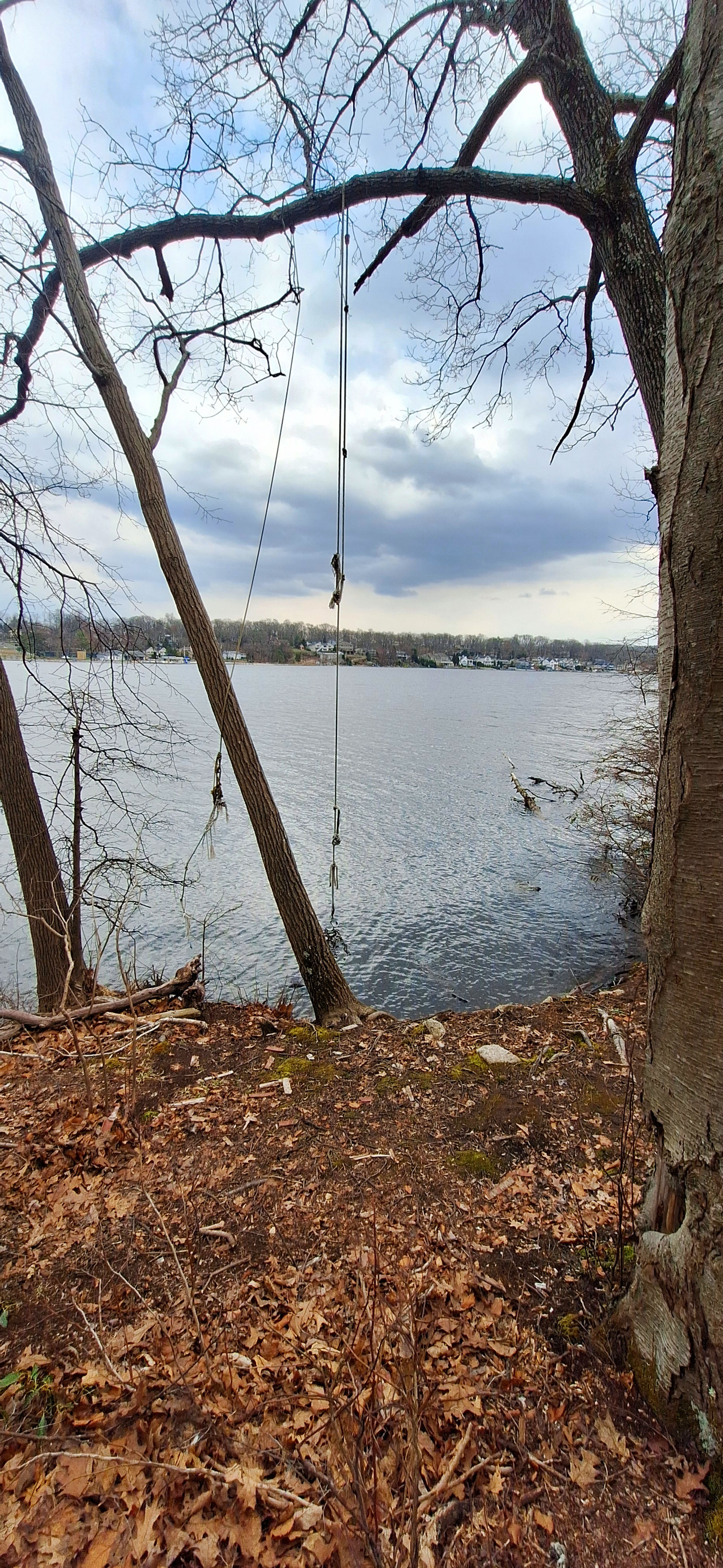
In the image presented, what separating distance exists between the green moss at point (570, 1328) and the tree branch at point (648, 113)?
463 cm

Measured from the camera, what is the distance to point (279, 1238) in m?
2.34

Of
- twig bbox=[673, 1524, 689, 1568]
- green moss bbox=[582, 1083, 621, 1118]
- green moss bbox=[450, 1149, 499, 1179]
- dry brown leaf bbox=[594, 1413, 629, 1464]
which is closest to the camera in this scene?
twig bbox=[673, 1524, 689, 1568]

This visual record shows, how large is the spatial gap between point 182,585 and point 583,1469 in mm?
4922

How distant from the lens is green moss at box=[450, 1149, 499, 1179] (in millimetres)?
2684

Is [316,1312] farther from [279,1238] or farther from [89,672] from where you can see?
[89,672]

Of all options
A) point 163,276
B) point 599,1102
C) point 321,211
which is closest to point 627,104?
point 321,211

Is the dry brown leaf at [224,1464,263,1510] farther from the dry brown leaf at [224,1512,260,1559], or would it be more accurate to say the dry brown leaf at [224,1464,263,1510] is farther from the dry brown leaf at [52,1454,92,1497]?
the dry brown leaf at [52,1454,92,1497]

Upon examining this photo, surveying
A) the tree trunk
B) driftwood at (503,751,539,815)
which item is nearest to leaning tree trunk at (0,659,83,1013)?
the tree trunk

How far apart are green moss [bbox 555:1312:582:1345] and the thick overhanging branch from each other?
4.70 metres

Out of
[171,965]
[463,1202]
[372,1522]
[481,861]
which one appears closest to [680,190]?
[372,1522]

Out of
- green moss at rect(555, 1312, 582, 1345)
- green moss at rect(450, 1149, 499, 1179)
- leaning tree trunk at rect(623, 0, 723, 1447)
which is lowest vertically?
green moss at rect(450, 1149, 499, 1179)

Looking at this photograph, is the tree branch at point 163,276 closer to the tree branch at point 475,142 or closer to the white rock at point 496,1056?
the tree branch at point 475,142

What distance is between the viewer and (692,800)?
143cm

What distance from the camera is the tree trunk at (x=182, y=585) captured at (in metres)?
4.25
